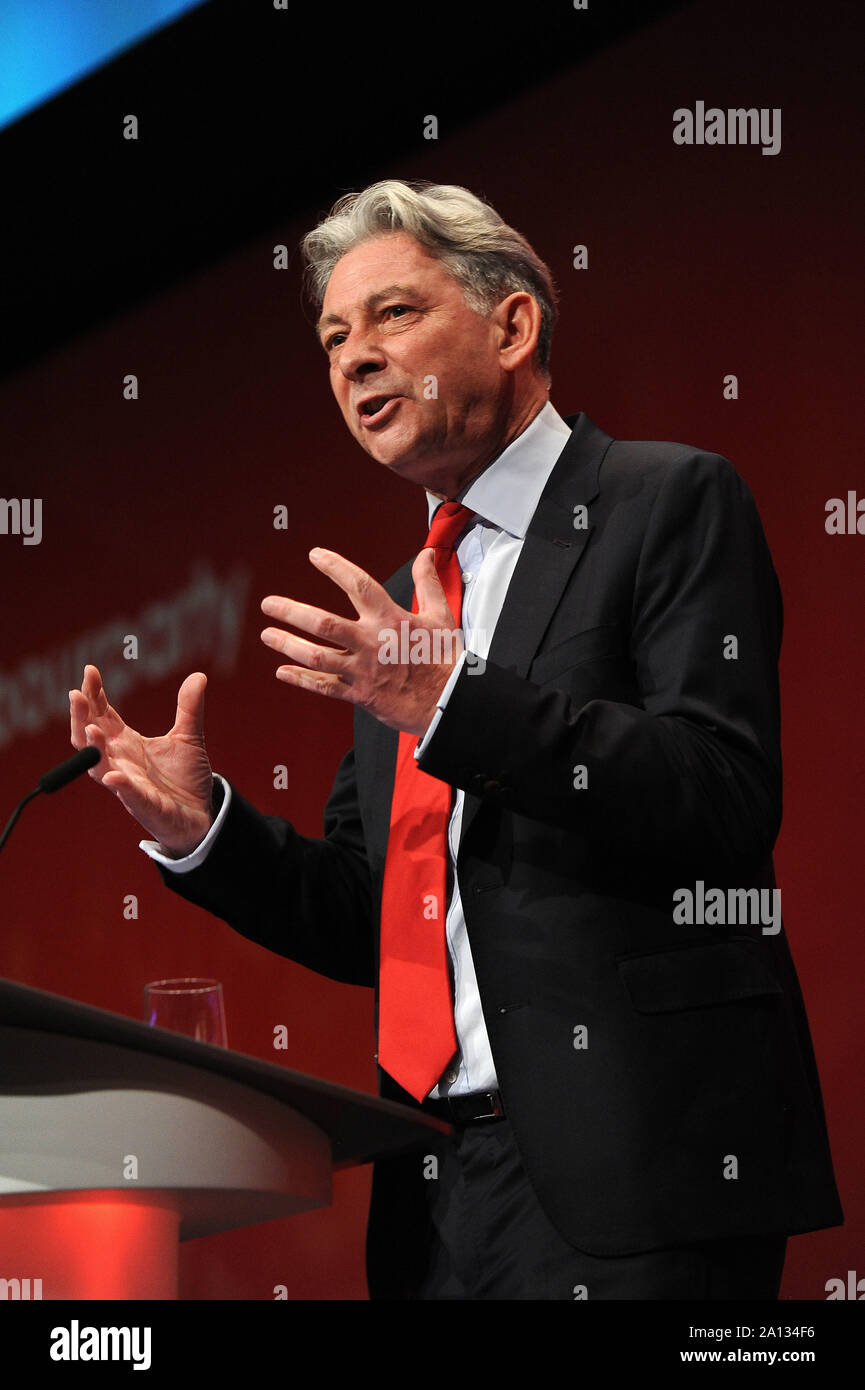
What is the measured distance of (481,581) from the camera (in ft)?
5.20

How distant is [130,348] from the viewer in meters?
3.54

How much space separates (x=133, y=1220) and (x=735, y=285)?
2.10 m

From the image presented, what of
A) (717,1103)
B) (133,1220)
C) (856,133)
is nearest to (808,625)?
(856,133)

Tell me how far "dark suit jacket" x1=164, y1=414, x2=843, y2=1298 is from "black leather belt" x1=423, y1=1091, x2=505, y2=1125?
0.05m

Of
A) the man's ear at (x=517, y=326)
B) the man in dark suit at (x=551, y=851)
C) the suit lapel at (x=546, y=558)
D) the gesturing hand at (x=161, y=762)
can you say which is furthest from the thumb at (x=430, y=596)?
the man's ear at (x=517, y=326)

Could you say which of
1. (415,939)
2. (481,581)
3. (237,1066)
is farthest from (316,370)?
(237,1066)

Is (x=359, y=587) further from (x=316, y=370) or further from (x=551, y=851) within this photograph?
(x=316, y=370)

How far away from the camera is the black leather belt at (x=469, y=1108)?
53.9 inches

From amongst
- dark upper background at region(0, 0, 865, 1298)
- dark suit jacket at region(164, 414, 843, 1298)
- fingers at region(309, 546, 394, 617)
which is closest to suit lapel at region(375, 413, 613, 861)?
dark suit jacket at region(164, 414, 843, 1298)

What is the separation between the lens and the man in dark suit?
4.05ft

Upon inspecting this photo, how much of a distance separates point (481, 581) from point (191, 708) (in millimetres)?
334

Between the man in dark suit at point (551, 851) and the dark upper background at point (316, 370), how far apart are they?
1025mm

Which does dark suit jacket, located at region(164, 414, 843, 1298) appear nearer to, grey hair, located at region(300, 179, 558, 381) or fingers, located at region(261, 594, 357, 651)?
fingers, located at region(261, 594, 357, 651)
